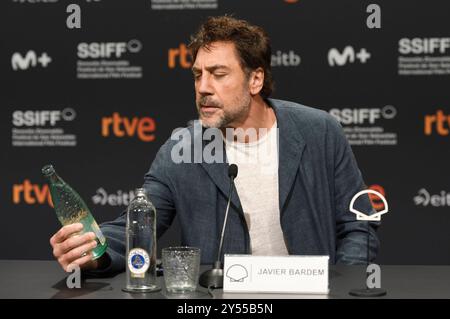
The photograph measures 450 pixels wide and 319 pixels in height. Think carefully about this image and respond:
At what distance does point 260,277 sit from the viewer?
66.4 inches

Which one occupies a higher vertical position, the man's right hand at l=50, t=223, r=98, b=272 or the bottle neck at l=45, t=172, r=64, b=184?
the bottle neck at l=45, t=172, r=64, b=184

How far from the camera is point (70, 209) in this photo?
1.94 meters

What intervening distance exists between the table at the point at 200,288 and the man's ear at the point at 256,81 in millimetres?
976

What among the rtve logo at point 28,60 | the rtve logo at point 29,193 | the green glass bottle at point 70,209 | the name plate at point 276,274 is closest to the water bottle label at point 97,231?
the green glass bottle at point 70,209

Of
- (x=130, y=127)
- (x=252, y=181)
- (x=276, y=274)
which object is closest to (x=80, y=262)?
(x=276, y=274)

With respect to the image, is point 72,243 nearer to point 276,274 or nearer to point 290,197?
point 276,274

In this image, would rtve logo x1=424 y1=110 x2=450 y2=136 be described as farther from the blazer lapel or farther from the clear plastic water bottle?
the clear plastic water bottle

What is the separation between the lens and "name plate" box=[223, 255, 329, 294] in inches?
65.7

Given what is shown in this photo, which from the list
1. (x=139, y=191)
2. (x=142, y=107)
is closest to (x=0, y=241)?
(x=142, y=107)

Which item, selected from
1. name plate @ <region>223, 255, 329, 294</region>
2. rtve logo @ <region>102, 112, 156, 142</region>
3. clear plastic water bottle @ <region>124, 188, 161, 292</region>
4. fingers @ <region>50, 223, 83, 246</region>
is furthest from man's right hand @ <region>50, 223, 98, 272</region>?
rtve logo @ <region>102, 112, 156, 142</region>

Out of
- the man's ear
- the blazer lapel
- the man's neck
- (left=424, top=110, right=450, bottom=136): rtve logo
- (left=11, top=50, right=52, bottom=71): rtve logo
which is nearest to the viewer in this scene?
the blazer lapel

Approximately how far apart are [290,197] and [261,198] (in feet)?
0.35

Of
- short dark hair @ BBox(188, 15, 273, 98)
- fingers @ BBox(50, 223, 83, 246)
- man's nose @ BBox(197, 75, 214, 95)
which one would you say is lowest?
fingers @ BBox(50, 223, 83, 246)
